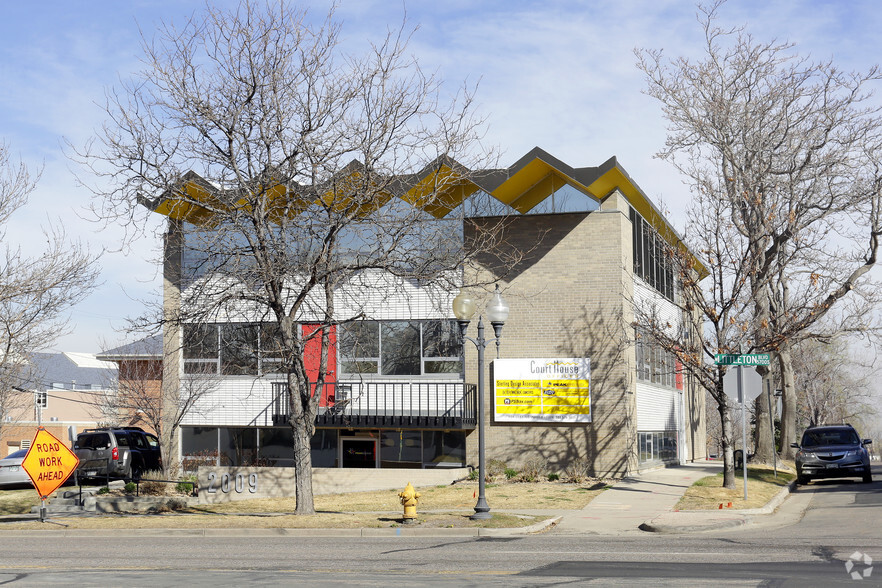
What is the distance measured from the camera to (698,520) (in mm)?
15336

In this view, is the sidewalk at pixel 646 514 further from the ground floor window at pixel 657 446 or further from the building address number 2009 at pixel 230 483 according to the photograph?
the building address number 2009 at pixel 230 483

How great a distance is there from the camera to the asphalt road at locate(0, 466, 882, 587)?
9633mm

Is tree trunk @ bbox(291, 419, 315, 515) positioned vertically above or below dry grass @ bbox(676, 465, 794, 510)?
above

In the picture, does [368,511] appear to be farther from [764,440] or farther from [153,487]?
[764,440]

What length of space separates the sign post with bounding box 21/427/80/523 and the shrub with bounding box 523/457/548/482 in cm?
1108

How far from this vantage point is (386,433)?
A: 25.8 meters

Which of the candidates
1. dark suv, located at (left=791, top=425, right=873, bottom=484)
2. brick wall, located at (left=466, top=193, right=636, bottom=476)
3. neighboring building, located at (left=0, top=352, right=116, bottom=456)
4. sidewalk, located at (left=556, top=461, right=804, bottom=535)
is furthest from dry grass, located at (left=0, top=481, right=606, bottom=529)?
neighboring building, located at (left=0, top=352, right=116, bottom=456)

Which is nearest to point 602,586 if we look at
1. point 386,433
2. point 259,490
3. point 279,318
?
point 279,318

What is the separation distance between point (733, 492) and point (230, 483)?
11.9 metres

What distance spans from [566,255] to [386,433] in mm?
7300

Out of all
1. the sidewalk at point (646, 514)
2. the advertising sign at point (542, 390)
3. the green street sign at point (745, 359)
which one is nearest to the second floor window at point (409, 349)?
the advertising sign at point (542, 390)

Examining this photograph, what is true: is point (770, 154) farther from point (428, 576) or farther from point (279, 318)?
point (428, 576)

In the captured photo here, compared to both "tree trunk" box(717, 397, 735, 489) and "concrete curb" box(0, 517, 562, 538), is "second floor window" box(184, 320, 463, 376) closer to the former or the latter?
"tree trunk" box(717, 397, 735, 489)

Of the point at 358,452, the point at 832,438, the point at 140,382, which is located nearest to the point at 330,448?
the point at 358,452
